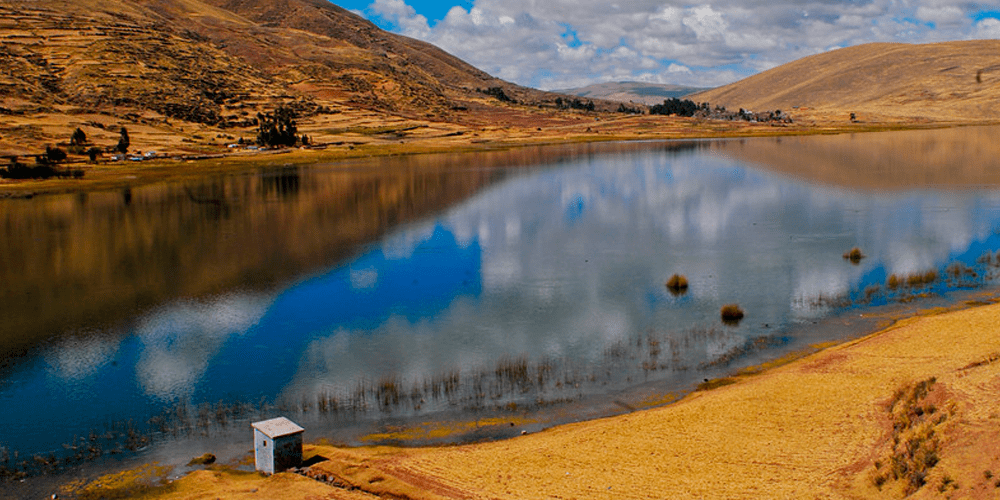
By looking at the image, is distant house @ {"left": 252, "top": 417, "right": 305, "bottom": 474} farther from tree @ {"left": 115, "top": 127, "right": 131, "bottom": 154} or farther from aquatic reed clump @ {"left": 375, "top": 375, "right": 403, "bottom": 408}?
tree @ {"left": 115, "top": 127, "right": 131, "bottom": 154}

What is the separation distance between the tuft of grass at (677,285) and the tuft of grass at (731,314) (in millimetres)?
4849

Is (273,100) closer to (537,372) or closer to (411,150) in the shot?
(411,150)

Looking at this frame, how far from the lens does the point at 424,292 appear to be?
131 feet

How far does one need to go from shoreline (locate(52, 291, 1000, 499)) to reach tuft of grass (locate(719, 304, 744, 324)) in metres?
8.66

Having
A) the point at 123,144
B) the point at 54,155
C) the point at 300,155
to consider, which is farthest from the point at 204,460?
the point at 300,155

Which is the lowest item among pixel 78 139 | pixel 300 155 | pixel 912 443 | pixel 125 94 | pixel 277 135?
pixel 912 443

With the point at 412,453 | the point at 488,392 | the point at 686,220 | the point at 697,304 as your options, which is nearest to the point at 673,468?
the point at 412,453

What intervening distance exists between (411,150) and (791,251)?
346ft

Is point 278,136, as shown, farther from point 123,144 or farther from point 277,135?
point 123,144

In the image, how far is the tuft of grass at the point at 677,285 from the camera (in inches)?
1476

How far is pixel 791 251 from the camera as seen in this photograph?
46281 mm

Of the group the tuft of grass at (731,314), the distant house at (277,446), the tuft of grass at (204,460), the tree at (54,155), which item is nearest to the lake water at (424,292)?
the tuft of grass at (731,314)

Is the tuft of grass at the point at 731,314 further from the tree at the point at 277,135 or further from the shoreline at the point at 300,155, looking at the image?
the tree at the point at 277,135

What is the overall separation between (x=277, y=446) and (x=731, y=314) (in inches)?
825
